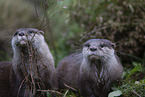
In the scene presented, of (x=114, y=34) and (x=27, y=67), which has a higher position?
(x=114, y=34)

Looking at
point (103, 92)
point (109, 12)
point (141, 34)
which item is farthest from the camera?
point (109, 12)

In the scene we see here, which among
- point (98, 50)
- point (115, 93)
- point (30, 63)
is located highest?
point (98, 50)

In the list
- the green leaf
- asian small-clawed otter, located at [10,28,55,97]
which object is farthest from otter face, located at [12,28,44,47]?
the green leaf

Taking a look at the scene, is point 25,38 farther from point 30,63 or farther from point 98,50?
point 98,50

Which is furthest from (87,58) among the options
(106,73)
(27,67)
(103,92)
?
(27,67)

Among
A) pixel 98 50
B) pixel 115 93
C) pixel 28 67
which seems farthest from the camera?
pixel 28 67

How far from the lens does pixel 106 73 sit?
2.32m

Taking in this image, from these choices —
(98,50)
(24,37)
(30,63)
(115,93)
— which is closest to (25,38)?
(24,37)

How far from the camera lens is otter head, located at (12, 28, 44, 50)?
220 centimetres

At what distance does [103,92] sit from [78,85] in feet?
1.34

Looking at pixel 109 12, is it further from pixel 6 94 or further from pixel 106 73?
pixel 6 94

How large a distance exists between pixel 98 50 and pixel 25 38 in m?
0.91

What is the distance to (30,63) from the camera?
7.63 ft

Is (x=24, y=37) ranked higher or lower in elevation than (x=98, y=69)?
higher
